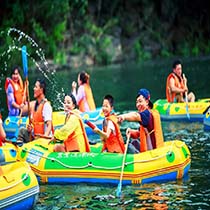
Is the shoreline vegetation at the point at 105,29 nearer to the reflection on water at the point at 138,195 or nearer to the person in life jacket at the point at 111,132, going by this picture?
the person in life jacket at the point at 111,132

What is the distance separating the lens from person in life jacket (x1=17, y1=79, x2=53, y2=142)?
998 cm

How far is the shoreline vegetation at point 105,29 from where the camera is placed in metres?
29.7

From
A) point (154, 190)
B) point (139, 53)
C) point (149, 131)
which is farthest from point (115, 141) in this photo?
point (139, 53)

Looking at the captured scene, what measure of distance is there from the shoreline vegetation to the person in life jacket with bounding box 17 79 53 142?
1411 cm

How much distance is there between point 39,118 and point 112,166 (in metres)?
2.39

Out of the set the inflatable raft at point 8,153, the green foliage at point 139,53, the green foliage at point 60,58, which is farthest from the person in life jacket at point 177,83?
the green foliage at point 139,53

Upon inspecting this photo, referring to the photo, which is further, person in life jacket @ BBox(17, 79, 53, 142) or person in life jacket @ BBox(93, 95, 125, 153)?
person in life jacket @ BBox(17, 79, 53, 142)

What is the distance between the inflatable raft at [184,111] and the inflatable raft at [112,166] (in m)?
4.58

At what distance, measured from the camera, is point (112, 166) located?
8.27m

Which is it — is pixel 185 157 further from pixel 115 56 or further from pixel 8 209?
pixel 115 56

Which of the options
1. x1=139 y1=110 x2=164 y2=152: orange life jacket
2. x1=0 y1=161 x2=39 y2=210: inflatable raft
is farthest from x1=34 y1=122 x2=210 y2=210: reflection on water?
x1=139 y1=110 x2=164 y2=152: orange life jacket

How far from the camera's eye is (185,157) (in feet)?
28.1

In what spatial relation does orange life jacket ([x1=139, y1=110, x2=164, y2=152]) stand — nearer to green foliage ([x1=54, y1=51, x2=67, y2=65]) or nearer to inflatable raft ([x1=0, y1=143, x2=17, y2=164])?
inflatable raft ([x1=0, y1=143, x2=17, y2=164])

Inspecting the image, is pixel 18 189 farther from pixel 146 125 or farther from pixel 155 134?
pixel 155 134
